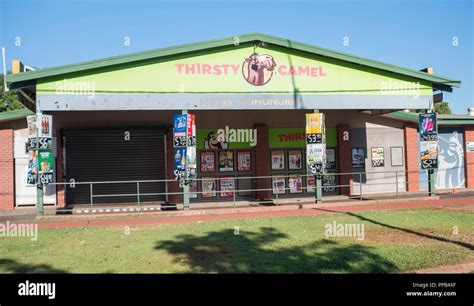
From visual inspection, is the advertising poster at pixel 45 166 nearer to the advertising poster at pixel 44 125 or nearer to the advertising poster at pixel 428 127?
the advertising poster at pixel 44 125

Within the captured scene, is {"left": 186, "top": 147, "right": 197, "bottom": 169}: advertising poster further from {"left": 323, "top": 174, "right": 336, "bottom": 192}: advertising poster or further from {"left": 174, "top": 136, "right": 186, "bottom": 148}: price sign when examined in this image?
{"left": 323, "top": 174, "right": 336, "bottom": 192}: advertising poster

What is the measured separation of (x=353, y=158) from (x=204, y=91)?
8397 mm

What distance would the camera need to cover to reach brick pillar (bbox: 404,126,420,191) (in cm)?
1958

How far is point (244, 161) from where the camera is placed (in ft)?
59.6

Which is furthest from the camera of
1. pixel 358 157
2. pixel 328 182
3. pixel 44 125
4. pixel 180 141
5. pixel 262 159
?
pixel 358 157

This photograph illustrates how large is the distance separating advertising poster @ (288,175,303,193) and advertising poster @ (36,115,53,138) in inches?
390

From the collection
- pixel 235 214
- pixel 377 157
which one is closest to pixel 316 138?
pixel 235 214

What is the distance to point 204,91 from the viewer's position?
1443 centimetres

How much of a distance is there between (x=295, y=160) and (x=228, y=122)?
346cm

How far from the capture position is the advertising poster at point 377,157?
19391 millimetres

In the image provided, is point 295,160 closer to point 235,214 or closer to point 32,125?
point 235,214

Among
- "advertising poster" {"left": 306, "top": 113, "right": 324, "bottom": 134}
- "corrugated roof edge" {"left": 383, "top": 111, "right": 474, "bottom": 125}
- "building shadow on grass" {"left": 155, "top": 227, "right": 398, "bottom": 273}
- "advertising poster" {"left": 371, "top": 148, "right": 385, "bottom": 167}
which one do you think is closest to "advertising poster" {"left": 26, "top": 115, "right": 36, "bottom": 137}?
"building shadow on grass" {"left": 155, "top": 227, "right": 398, "bottom": 273}
